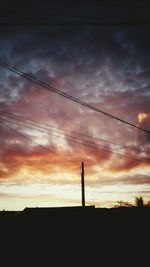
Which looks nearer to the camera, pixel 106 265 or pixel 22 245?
pixel 106 265

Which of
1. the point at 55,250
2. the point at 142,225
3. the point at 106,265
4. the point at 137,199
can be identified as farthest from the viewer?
the point at 137,199

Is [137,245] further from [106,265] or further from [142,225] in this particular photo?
[106,265]

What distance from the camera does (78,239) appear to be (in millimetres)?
17188

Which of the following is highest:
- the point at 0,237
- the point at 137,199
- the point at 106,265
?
the point at 137,199

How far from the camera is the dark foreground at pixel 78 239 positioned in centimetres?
1599

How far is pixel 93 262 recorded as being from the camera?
15648 millimetres

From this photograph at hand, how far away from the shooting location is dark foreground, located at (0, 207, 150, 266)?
16.0m

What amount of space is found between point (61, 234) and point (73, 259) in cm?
187

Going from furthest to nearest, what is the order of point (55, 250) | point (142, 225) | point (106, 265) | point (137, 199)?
point (137, 199), point (142, 225), point (55, 250), point (106, 265)

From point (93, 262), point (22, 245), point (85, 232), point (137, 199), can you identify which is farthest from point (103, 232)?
point (137, 199)

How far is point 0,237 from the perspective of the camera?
1778 centimetres

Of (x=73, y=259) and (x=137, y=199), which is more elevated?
(x=137, y=199)

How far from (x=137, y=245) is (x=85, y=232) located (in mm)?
3114

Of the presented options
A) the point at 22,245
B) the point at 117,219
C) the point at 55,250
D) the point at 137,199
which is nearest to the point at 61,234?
the point at 55,250
